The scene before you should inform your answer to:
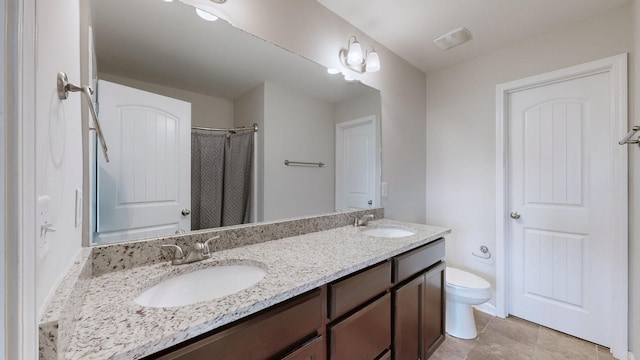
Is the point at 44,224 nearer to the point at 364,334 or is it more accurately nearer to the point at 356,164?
the point at 364,334

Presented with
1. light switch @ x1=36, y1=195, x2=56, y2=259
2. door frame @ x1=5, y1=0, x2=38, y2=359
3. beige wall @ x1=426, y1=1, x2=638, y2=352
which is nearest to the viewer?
door frame @ x1=5, y1=0, x2=38, y2=359

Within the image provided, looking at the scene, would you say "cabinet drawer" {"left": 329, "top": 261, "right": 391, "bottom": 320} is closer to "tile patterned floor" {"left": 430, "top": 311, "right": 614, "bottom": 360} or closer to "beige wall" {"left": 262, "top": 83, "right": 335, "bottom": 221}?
"beige wall" {"left": 262, "top": 83, "right": 335, "bottom": 221}

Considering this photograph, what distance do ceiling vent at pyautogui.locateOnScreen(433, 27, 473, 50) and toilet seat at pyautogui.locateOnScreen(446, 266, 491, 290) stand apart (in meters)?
1.87

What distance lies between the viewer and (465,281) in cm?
190

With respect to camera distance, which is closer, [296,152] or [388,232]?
[296,152]

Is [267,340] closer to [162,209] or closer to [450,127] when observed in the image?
[162,209]

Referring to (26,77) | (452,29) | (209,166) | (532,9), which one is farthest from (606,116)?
(26,77)

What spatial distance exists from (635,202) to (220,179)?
242cm

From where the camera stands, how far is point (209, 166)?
47.8 inches

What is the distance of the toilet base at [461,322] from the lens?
185cm

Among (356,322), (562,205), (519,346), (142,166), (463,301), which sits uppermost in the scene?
(142,166)

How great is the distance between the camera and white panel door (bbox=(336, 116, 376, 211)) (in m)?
1.85

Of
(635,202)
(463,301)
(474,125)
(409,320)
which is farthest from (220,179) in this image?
(635,202)

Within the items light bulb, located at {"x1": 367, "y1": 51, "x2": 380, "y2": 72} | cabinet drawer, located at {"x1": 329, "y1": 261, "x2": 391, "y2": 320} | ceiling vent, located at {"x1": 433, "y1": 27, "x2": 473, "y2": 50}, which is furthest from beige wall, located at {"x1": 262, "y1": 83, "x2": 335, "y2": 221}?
ceiling vent, located at {"x1": 433, "y1": 27, "x2": 473, "y2": 50}
